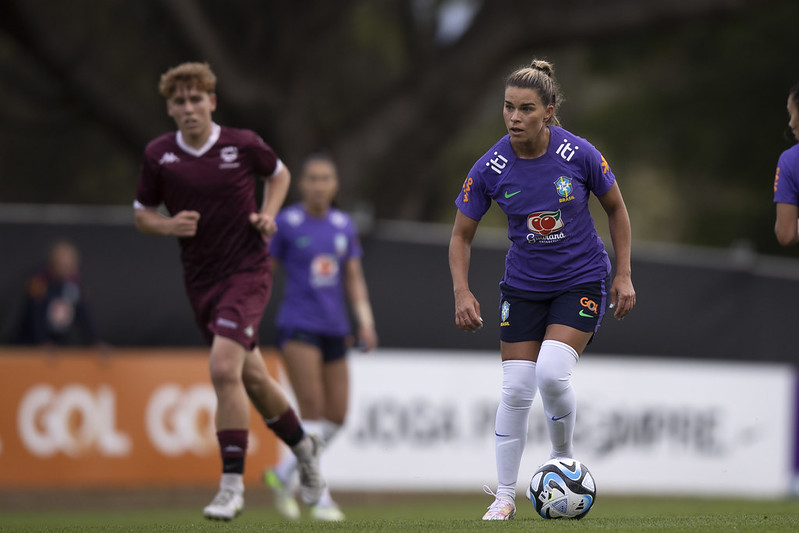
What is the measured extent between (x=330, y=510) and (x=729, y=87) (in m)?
15.0

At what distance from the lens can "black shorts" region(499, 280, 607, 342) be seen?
607cm

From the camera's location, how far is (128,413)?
1154 cm

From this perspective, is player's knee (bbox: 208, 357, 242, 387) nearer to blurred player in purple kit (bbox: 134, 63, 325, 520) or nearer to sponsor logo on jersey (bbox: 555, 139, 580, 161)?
blurred player in purple kit (bbox: 134, 63, 325, 520)

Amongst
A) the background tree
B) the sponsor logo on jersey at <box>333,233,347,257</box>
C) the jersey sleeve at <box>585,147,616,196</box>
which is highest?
the background tree

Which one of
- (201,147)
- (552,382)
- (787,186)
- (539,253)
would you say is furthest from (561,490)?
(201,147)

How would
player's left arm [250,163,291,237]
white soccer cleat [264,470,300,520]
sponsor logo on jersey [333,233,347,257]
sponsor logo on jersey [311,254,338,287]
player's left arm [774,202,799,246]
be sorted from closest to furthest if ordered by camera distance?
player's left arm [774,202,799,246]
player's left arm [250,163,291,237]
white soccer cleat [264,470,300,520]
sponsor logo on jersey [311,254,338,287]
sponsor logo on jersey [333,233,347,257]

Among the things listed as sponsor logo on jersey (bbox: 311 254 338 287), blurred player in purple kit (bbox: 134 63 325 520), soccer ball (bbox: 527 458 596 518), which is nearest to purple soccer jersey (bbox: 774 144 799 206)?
soccer ball (bbox: 527 458 596 518)

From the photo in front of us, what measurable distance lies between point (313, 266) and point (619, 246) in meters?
3.91

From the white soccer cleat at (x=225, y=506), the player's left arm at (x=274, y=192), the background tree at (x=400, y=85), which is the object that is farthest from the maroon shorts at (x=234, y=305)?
the background tree at (x=400, y=85)

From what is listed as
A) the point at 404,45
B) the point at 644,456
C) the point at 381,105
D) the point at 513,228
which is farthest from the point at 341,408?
the point at 404,45

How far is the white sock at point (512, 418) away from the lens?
6.12m

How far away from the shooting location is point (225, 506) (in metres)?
6.71

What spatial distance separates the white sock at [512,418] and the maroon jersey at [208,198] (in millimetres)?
1906

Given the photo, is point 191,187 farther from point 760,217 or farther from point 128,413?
point 760,217
